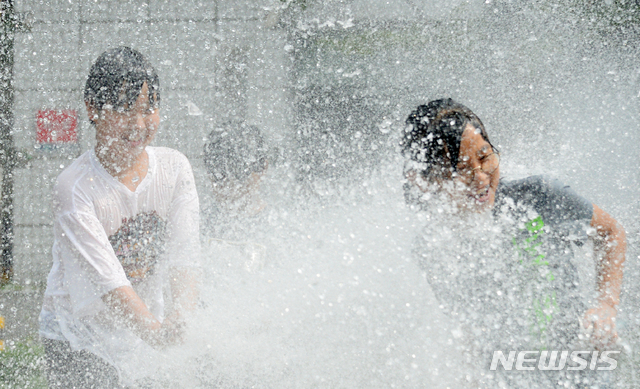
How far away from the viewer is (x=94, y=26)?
3713 mm

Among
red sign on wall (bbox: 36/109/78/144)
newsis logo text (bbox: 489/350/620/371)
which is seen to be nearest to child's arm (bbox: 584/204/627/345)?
newsis logo text (bbox: 489/350/620/371)

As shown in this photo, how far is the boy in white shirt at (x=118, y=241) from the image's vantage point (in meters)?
Answer: 1.59

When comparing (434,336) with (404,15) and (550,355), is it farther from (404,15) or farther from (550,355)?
(404,15)

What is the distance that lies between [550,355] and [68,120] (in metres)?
3.60

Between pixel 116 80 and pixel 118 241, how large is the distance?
1.82 ft

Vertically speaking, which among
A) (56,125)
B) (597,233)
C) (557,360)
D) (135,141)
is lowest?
(557,360)

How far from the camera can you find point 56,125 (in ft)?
12.3

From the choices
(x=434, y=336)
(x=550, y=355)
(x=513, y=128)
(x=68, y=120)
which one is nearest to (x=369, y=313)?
(x=434, y=336)

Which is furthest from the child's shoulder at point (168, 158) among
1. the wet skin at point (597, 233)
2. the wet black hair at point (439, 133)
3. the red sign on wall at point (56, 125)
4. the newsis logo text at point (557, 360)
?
the red sign on wall at point (56, 125)

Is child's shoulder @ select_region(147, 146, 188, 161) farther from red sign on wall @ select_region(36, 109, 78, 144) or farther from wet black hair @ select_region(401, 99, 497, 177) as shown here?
red sign on wall @ select_region(36, 109, 78, 144)

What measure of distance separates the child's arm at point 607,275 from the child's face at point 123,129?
5.09 feet

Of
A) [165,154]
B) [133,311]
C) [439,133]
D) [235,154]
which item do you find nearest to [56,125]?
[235,154]

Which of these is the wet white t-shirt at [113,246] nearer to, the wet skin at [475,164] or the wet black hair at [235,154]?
the wet black hair at [235,154]

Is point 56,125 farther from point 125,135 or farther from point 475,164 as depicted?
point 475,164
